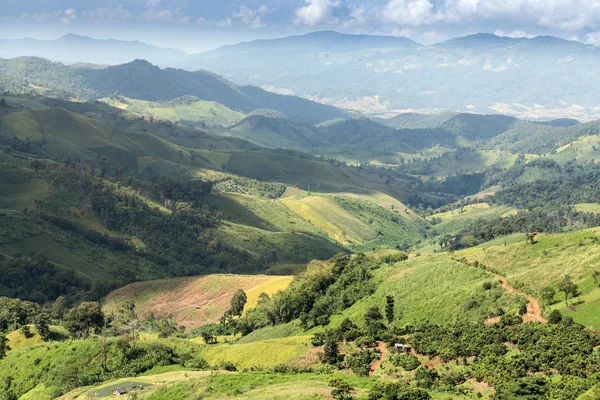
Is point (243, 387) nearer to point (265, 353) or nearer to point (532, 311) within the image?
point (265, 353)

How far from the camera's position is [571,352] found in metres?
59.2

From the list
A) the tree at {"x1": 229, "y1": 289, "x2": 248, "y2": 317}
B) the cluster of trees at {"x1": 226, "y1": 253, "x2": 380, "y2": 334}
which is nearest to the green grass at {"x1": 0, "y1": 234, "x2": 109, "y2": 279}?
the tree at {"x1": 229, "y1": 289, "x2": 248, "y2": 317}

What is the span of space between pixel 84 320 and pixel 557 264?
271ft

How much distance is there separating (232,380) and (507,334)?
32.3 metres

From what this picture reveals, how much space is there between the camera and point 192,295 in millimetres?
162250

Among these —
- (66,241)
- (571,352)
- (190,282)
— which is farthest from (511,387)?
(66,241)

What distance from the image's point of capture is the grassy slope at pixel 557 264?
7369 centimetres

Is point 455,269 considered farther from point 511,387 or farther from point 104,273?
point 104,273

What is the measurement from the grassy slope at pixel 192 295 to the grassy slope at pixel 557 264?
208ft

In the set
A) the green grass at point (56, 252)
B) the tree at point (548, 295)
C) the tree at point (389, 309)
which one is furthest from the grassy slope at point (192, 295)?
the tree at point (548, 295)

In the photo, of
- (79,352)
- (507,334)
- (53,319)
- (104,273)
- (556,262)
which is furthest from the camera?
(104,273)

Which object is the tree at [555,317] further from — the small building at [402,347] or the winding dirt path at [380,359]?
the winding dirt path at [380,359]

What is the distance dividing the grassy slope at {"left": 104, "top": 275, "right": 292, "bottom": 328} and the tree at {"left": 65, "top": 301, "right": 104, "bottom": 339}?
39.9m

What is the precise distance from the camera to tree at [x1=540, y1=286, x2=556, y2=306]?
253 feet
